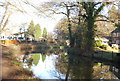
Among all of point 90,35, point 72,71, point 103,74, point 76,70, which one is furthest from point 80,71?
point 90,35

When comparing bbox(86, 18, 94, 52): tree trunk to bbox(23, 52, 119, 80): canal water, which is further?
bbox(86, 18, 94, 52): tree trunk

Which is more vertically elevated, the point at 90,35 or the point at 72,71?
the point at 90,35

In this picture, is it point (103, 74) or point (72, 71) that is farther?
point (72, 71)

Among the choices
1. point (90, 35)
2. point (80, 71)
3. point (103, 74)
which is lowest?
point (103, 74)

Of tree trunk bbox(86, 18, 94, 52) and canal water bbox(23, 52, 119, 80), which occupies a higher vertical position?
tree trunk bbox(86, 18, 94, 52)

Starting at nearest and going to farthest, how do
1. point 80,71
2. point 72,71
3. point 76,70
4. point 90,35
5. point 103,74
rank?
point 103,74 < point 80,71 < point 72,71 < point 76,70 < point 90,35

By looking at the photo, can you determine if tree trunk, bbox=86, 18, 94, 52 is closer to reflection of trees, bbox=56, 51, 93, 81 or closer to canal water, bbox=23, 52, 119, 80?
canal water, bbox=23, 52, 119, 80

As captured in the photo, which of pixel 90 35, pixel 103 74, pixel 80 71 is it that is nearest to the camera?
pixel 103 74

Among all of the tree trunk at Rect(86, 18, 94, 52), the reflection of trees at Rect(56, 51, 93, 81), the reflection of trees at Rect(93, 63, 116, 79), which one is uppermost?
the tree trunk at Rect(86, 18, 94, 52)

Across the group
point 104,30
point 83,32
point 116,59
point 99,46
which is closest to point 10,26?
point 83,32

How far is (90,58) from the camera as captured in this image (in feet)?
46.3

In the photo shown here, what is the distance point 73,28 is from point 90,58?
7173mm

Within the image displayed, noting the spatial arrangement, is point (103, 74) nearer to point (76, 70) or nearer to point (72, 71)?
point (76, 70)

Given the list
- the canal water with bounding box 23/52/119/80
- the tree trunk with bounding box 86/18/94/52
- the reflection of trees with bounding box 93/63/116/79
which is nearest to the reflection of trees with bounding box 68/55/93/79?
the canal water with bounding box 23/52/119/80
